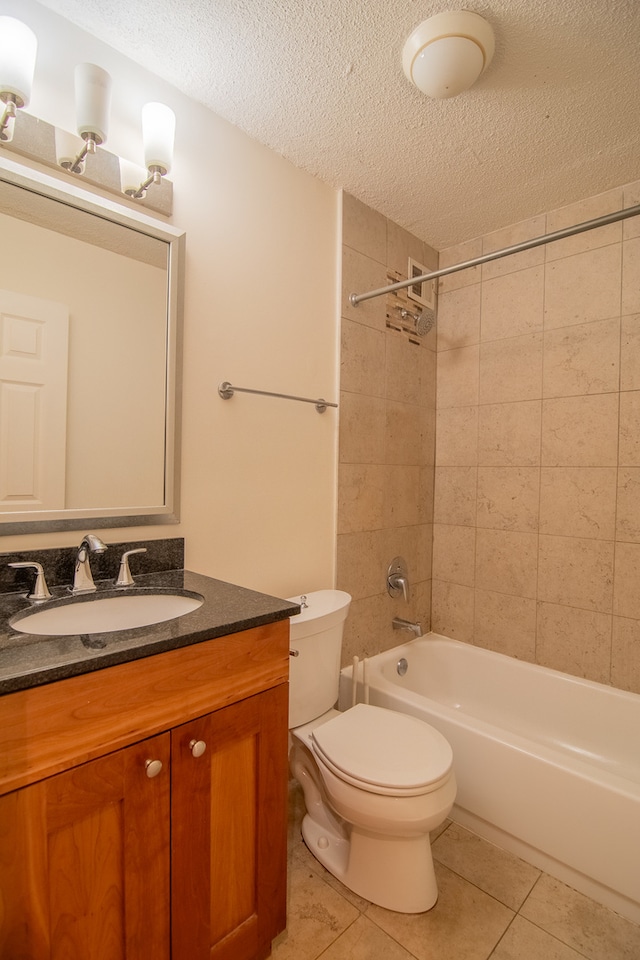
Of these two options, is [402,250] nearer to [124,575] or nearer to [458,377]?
[458,377]

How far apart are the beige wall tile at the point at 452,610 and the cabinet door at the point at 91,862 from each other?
5.98ft

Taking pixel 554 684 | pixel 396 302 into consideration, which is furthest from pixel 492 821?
pixel 396 302

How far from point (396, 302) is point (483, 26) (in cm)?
109

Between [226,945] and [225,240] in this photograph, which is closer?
[226,945]

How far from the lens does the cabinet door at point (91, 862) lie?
28.6 inches

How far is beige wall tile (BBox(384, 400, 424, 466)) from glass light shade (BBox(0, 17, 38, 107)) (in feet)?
5.30

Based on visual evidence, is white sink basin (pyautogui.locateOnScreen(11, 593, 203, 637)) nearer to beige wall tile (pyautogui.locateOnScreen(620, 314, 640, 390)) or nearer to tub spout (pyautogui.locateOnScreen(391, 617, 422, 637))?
tub spout (pyautogui.locateOnScreen(391, 617, 422, 637))

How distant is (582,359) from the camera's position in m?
2.01

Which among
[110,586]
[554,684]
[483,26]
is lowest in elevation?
[554,684]

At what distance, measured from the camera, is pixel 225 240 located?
5.20ft

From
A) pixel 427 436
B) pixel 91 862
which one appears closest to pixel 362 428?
pixel 427 436

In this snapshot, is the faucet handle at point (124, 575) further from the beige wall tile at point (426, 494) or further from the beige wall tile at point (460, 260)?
the beige wall tile at point (460, 260)

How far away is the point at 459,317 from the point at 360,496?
1.13m

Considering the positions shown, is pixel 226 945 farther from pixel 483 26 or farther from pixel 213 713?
pixel 483 26
